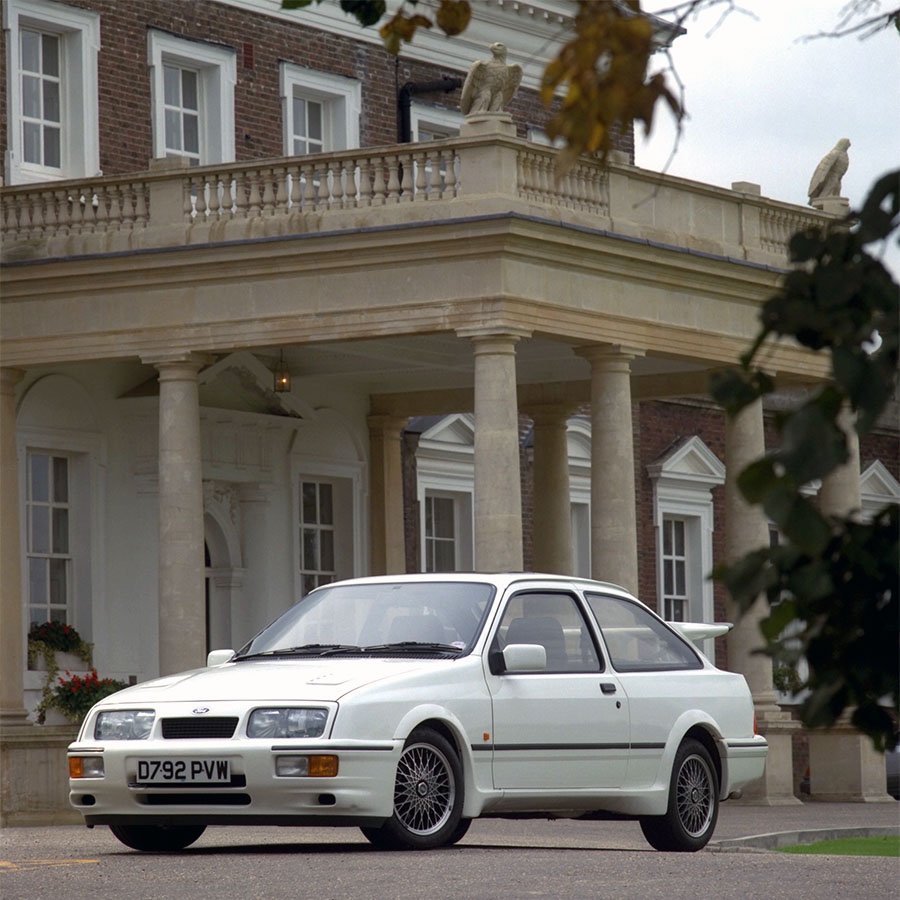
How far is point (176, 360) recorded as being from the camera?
21438 millimetres

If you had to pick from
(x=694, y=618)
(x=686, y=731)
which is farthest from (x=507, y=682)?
(x=694, y=618)

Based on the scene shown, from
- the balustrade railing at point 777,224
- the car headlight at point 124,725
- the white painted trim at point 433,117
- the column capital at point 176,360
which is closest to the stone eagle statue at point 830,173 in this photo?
the balustrade railing at point 777,224

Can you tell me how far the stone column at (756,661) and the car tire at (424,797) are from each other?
36.0 feet

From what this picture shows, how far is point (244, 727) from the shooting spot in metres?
12.1

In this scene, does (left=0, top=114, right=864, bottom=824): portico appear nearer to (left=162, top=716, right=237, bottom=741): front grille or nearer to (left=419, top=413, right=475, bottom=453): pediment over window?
(left=419, top=413, right=475, bottom=453): pediment over window

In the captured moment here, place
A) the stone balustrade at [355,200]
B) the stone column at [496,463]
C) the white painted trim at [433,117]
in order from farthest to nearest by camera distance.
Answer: the white painted trim at [433,117], the stone balustrade at [355,200], the stone column at [496,463]

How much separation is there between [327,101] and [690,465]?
767cm

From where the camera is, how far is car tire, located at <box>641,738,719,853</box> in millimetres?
13602

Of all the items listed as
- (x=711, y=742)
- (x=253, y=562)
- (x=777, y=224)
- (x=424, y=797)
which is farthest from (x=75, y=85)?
(x=424, y=797)

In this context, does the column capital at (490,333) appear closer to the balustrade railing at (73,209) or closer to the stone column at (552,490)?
the balustrade railing at (73,209)

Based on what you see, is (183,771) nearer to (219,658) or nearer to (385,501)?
(219,658)

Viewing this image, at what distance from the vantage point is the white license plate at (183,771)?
1205cm

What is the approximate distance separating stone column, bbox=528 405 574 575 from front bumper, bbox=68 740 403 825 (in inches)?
573

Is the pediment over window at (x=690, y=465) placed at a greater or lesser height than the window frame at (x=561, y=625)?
greater
